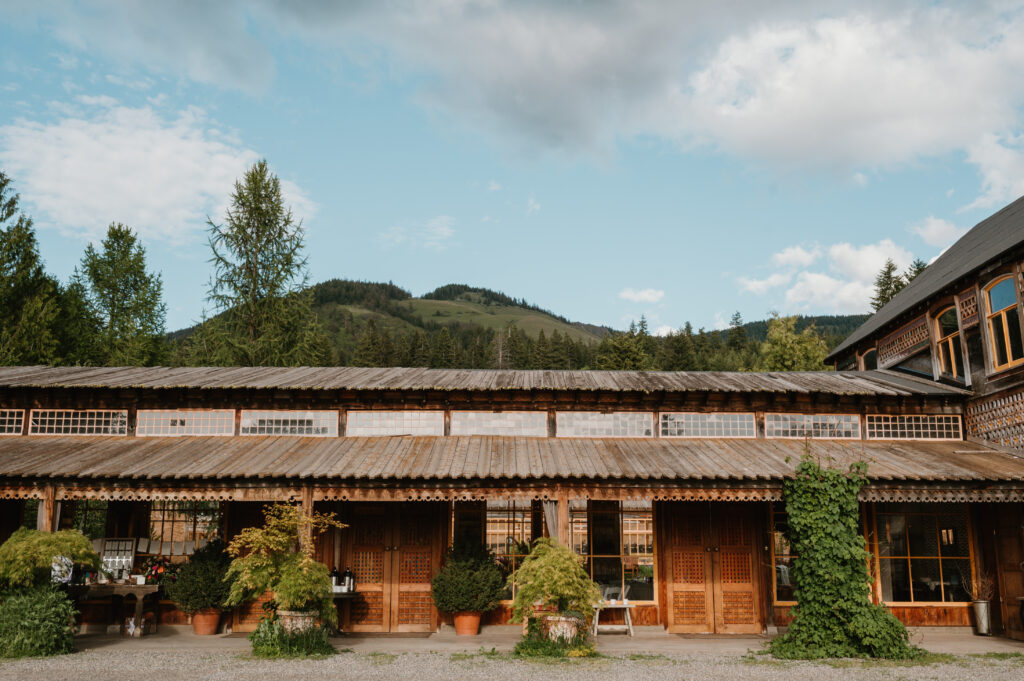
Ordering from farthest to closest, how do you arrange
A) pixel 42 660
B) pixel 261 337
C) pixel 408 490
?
pixel 261 337, pixel 408 490, pixel 42 660

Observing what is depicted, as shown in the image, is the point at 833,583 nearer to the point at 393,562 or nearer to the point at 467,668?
the point at 467,668

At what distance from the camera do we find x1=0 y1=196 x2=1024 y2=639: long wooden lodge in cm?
1316

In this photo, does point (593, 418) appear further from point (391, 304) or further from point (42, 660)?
point (391, 304)

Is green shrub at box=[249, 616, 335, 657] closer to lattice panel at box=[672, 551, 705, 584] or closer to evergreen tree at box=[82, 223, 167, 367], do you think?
lattice panel at box=[672, 551, 705, 584]

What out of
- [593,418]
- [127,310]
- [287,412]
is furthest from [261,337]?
[593,418]

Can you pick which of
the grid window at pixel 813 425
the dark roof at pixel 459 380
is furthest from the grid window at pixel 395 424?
the grid window at pixel 813 425

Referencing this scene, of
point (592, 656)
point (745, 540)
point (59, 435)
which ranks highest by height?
point (59, 435)

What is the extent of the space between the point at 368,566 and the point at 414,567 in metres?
0.94

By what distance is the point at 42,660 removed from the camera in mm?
10273

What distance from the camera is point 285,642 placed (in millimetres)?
10898

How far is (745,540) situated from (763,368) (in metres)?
32.1

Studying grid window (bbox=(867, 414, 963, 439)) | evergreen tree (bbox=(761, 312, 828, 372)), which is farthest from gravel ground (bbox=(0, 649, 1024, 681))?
evergreen tree (bbox=(761, 312, 828, 372))

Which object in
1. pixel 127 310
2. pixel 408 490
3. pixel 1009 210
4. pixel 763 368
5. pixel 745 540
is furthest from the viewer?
pixel 763 368

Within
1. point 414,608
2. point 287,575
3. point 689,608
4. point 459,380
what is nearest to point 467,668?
point 287,575
